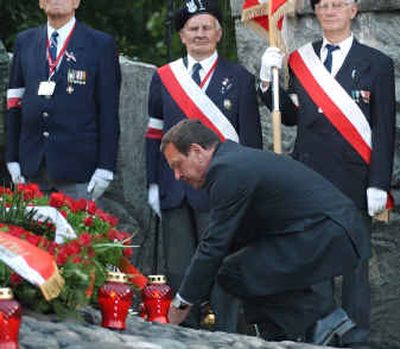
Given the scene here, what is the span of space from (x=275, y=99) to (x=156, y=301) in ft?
4.90

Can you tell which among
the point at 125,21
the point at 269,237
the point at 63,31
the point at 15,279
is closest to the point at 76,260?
the point at 15,279

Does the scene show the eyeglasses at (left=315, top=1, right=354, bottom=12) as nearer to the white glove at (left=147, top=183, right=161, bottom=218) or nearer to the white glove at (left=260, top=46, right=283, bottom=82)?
the white glove at (left=260, top=46, right=283, bottom=82)

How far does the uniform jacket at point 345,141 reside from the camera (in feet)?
29.4

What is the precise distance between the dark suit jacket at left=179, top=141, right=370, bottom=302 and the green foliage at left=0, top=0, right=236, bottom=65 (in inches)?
199

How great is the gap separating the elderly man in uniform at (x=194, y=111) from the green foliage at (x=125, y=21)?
354 cm

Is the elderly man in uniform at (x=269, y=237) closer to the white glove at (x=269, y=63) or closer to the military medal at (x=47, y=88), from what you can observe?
the white glove at (x=269, y=63)

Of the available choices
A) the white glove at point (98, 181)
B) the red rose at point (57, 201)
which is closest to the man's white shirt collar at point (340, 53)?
the white glove at point (98, 181)

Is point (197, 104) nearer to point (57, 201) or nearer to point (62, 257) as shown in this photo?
point (57, 201)

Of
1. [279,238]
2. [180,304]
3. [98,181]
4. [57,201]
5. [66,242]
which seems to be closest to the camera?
[66,242]

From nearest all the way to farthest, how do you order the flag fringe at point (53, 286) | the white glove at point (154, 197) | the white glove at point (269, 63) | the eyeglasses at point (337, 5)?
the flag fringe at point (53, 286) < the eyeglasses at point (337, 5) < the white glove at point (269, 63) < the white glove at point (154, 197)

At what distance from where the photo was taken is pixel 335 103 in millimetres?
9062

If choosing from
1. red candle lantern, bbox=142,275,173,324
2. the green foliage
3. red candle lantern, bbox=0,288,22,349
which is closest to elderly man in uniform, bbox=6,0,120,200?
red candle lantern, bbox=142,275,173,324

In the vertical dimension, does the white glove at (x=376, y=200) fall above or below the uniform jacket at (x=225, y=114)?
below

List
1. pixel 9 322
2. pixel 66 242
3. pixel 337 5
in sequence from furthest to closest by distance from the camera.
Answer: pixel 337 5
pixel 66 242
pixel 9 322
